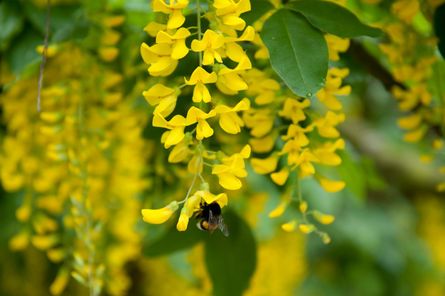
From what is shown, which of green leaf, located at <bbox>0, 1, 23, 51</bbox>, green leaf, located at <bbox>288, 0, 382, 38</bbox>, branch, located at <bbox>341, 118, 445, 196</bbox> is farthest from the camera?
branch, located at <bbox>341, 118, 445, 196</bbox>

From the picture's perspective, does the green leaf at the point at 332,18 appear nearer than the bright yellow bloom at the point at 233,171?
No

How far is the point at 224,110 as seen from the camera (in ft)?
2.34

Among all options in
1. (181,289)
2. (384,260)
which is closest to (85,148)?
(181,289)

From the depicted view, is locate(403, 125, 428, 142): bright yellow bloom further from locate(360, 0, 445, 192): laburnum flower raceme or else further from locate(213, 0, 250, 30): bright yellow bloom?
locate(213, 0, 250, 30): bright yellow bloom

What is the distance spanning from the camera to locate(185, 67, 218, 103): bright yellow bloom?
693mm

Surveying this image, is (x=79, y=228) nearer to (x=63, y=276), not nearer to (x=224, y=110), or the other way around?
(x=63, y=276)

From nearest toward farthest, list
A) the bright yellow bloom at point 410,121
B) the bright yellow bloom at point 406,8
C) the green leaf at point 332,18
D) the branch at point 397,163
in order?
the green leaf at point 332,18
the bright yellow bloom at point 406,8
the bright yellow bloom at point 410,121
the branch at point 397,163

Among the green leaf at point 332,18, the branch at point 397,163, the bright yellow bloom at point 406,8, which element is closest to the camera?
the green leaf at point 332,18

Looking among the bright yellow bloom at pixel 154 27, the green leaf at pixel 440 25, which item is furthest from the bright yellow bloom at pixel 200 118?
the green leaf at pixel 440 25

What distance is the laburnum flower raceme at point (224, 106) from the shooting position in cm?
70

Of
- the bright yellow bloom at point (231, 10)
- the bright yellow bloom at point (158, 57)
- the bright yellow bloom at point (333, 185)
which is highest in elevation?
the bright yellow bloom at point (231, 10)

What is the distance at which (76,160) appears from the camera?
106 cm

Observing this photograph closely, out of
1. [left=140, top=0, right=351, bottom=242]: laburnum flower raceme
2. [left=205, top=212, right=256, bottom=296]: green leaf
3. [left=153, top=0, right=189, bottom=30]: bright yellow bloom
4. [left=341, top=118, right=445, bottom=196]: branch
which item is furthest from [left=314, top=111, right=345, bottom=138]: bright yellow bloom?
[left=341, top=118, right=445, bottom=196]: branch

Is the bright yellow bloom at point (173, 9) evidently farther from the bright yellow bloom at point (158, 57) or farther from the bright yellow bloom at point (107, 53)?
the bright yellow bloom at point (107, 53)
